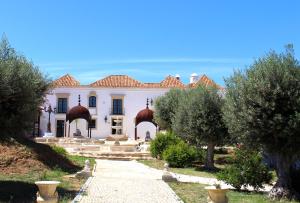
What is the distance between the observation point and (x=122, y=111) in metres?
53.5

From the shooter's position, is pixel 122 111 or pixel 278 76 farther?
pixel 122 111

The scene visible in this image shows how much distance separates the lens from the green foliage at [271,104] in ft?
40.9

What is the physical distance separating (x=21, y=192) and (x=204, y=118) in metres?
11.4

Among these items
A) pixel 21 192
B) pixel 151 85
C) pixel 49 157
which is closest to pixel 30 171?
pixel 49 157

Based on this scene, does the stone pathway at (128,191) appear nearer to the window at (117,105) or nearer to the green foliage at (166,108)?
the green foliage at (166,108)

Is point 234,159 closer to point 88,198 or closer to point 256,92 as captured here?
point 256,92

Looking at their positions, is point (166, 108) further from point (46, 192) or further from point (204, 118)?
point (46, 192)

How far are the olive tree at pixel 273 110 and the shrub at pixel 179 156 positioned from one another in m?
10.6

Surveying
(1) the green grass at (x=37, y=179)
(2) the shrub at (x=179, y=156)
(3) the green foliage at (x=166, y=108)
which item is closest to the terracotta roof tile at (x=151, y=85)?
(3) the green foliage at (x=166, y=108)

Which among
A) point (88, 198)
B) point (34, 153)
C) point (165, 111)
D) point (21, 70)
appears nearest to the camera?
point (88, 198)

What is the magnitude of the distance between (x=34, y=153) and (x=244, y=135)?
368 inches

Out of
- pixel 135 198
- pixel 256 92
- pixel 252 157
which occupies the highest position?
pixel 256 92

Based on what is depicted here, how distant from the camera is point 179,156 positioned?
23906mm

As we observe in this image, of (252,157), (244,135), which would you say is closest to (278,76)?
(244,135)
